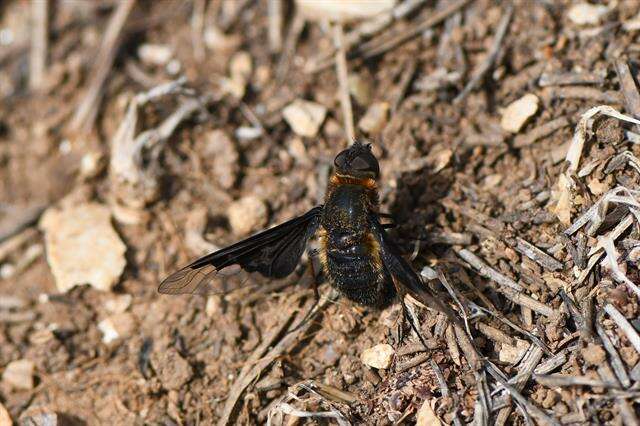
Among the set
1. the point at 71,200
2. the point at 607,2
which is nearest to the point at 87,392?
the point at 71,200

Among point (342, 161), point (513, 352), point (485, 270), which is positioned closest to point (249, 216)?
point (342, 161)

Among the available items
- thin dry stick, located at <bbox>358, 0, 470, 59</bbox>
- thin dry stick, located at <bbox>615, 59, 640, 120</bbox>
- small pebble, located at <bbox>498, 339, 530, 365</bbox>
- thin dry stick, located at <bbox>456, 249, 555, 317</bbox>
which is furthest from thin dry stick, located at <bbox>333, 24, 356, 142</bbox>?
small pebble, located at <bbox>498, 339, 530, 365</bbox>

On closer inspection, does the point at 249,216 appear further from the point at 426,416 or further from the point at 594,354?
the point at 594,354

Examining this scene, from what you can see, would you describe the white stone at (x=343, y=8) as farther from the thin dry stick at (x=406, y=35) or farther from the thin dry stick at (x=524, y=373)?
the thin dry stick at (x=524, y=373)

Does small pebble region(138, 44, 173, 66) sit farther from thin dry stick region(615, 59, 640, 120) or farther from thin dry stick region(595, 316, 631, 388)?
thin dry stick region(595, 316, 631, 388)

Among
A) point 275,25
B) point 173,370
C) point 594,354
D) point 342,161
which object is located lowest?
point 594,354
